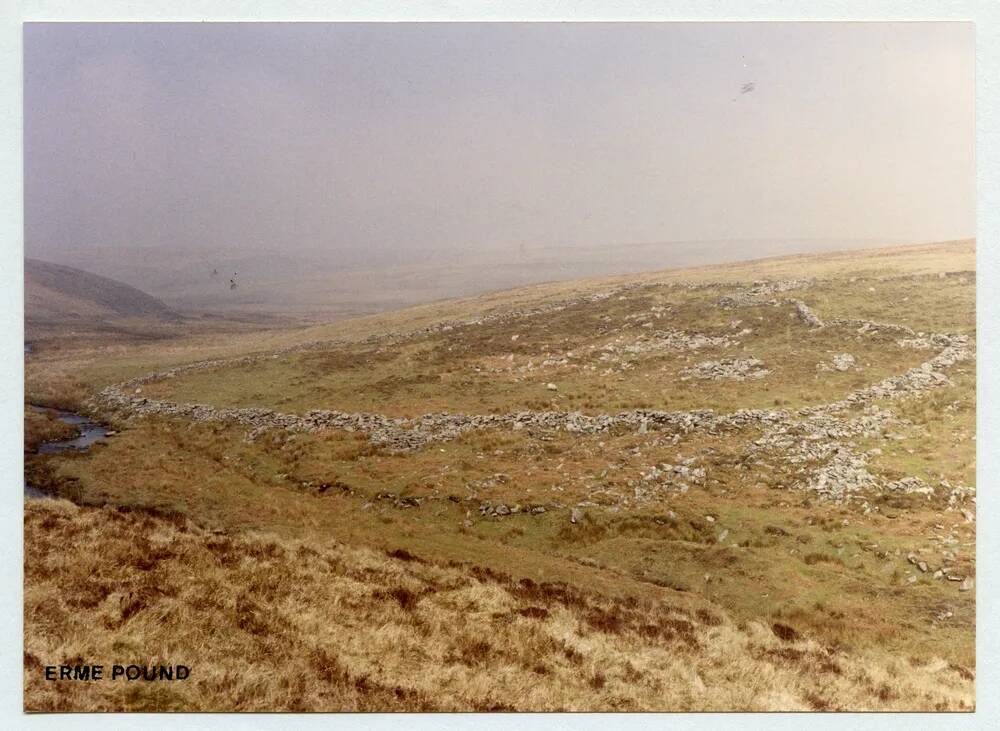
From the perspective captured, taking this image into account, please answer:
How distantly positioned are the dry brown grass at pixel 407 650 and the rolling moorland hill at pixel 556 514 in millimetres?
54

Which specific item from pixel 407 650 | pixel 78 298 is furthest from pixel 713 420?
pixel 78 298

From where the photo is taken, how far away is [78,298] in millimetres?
23609

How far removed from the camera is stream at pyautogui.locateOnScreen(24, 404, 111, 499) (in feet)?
45.9

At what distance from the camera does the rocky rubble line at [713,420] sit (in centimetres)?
1410

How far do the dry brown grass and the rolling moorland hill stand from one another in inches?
2.1

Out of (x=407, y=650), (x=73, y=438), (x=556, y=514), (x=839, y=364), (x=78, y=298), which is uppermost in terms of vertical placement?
(x=78, y=298)

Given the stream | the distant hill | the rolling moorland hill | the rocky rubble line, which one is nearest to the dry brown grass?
the rolling moorland hill

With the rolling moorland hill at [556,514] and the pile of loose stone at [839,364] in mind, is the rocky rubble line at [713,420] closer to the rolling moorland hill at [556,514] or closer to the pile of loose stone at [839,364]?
the rolling moorland hill at [556,514]

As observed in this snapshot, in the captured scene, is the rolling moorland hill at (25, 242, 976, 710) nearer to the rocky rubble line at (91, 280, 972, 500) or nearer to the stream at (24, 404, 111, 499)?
the rocky rubble line at (91, 280, 972, 500)

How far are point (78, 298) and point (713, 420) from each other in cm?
2552

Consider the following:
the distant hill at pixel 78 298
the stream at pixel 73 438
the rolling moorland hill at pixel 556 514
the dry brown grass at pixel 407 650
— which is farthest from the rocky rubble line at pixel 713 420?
the dry brown grass at pixel 407 650

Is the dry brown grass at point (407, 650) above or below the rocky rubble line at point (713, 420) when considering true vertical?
below

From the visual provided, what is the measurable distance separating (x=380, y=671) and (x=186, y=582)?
4.65m

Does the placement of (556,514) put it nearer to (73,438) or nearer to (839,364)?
(839,364)
